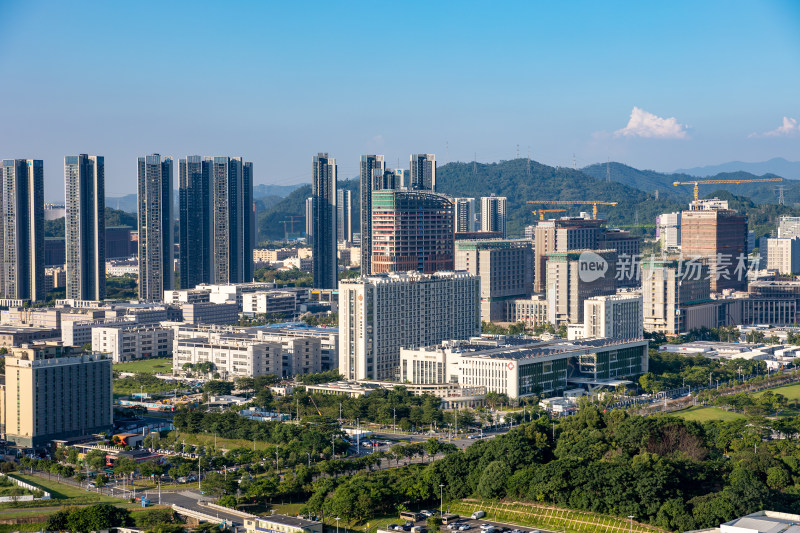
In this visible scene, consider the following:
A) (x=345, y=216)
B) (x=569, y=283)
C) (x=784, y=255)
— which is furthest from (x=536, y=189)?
(x=569, y=283)

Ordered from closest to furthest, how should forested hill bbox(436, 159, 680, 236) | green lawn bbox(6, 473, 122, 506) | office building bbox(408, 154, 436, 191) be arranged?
green lawn bbox(6, 473, 122, 506) < office building bbox(408, 154, 436, 191) < forested hill bbox(436, 159, 680, 236)

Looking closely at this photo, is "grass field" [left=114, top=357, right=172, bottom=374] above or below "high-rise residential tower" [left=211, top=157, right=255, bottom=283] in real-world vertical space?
below

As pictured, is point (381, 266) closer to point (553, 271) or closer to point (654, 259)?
point (553, 271)

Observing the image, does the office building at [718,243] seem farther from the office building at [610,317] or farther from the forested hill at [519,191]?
the forested hill at [519,191]

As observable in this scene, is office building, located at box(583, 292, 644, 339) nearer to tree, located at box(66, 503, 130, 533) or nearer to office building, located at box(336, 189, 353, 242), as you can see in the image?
tree, located at box(66, 503, 130, 533)

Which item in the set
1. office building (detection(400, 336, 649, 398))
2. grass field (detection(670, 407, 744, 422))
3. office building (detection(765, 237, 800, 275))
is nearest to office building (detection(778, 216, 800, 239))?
office building (detection(765, 237, 800, 275))

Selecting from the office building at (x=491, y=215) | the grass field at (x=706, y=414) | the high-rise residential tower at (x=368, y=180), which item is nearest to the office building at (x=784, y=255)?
the office building at (x=491, y=215)
